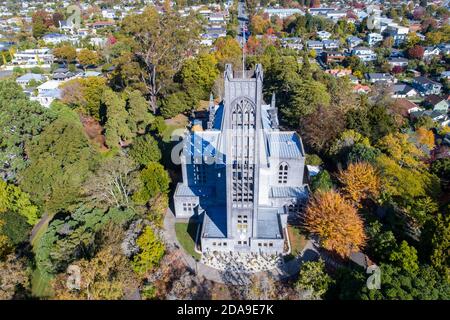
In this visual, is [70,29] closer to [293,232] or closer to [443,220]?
[293,232]

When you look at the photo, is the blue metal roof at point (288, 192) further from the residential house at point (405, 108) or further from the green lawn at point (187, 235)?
the residential house at point (405, 108)

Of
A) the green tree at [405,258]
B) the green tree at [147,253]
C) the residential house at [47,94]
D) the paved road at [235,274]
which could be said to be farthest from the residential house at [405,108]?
the residential house at [47,94]

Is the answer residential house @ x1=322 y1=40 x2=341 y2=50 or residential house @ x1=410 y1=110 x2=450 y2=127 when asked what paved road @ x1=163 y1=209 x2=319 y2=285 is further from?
residential house @ x1=322 y1=40 x2=341 y2=50

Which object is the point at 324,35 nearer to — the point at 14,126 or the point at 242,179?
the point at 242,179


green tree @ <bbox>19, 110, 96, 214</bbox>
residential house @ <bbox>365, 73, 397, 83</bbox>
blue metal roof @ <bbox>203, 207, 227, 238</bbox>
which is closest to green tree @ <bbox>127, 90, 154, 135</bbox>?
green tree @ <bbox>19, 110, 96, 214</bbox>

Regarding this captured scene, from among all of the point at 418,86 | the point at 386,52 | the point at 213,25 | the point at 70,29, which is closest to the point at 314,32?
the point at 386,52

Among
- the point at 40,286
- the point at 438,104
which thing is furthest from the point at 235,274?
the point at 438,104
